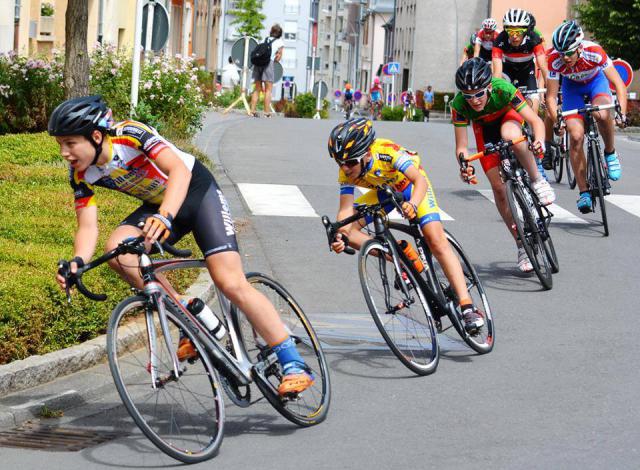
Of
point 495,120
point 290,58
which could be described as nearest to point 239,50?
point 495,120

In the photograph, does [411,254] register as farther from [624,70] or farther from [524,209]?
[624,70]

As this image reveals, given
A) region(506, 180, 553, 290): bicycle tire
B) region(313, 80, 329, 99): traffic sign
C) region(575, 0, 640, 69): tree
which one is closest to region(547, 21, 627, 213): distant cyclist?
region(506, 180, 553, 290): bicycle tire

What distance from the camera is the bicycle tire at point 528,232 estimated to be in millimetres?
10406

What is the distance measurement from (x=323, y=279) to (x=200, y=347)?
4.90 metres

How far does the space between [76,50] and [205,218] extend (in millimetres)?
11555

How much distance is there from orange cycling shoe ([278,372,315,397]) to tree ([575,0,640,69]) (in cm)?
4465

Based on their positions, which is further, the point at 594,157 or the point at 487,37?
the point at 487,37

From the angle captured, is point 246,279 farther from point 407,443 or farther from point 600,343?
point 600,343

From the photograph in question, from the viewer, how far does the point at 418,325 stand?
7977 millimetres

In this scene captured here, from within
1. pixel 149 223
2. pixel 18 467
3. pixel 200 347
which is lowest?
pixel 18 467

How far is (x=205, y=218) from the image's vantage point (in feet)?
21.3

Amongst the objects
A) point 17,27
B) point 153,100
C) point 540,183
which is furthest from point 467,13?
point 540,183

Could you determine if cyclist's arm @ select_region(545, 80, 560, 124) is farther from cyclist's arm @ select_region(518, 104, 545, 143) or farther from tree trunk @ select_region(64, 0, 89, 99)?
tree trunk @ select_region(64, 0, 89, 99)

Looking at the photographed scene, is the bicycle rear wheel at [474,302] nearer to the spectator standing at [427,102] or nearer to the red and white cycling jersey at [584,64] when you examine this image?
the red and white cycling jersey at [584,64]
